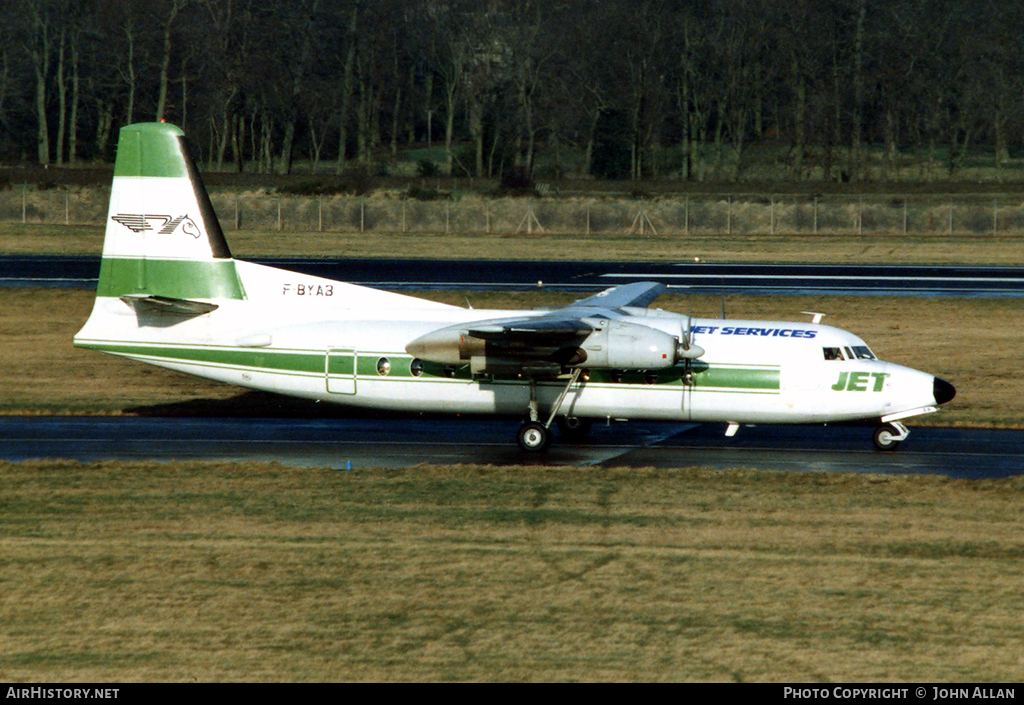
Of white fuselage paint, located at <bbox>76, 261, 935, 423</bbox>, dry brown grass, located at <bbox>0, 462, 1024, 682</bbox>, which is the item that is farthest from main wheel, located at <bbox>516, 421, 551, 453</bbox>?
dry brown grass, located at <bbox>0, 462, 1024, 682</bbox>

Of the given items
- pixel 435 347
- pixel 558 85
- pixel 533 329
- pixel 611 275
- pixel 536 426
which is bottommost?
pixel 536 426

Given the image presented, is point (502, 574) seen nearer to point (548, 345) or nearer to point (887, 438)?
point (548, 345)

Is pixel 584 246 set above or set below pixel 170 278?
above

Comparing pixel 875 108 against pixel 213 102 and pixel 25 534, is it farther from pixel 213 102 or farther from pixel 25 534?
pixel 25 534

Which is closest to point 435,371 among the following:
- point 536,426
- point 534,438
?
point 536,426

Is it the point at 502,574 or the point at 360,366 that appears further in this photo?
the point at 360,366

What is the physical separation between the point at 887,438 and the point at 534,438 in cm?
770

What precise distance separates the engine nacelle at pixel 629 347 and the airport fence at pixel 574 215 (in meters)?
47.2

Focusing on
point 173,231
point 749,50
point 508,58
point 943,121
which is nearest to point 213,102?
point 508,58

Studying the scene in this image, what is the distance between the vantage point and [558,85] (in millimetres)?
102250

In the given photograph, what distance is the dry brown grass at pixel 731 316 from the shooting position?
2962 centimetres

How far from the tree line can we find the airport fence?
21.2 m

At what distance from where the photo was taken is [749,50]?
341 feet

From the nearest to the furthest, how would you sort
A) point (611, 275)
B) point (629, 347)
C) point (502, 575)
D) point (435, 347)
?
point (502, 575) < point (629, 347) < point (435, 347) < point (611, 275)
